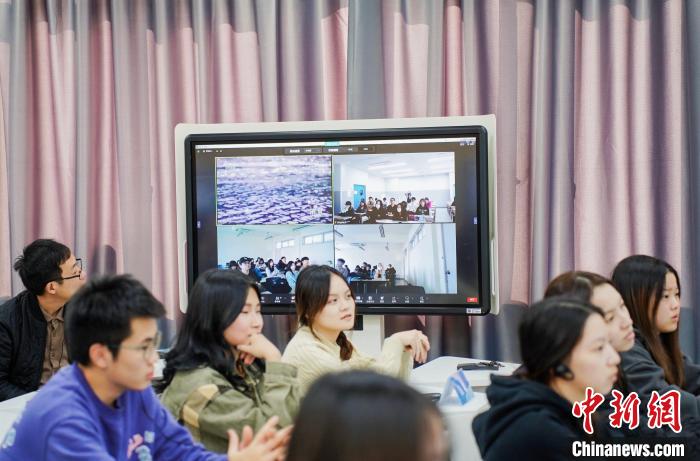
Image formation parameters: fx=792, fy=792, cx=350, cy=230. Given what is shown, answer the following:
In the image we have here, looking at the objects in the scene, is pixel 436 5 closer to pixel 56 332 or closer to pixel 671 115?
pixel 671 115

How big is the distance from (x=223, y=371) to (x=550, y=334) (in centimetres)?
81

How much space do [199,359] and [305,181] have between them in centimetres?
127

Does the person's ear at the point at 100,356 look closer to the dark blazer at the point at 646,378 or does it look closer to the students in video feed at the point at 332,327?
the students in video feed at the point at 332,327

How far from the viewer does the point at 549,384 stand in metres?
1.66

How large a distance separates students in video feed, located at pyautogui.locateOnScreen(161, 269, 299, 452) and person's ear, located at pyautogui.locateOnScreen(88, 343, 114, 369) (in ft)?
1.12

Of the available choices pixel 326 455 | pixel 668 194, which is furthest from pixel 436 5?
pixel 326 455

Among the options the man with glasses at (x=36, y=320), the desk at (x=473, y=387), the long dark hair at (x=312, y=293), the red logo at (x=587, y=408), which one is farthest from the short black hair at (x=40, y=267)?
the red logo at (x=587, y=408)

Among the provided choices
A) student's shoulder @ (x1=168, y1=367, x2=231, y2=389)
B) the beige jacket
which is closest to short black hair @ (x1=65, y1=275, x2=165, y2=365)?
student's shoulder @ (x1=168, y1=367, x2=231, y2=389)

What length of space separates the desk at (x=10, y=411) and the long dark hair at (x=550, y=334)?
1406mm

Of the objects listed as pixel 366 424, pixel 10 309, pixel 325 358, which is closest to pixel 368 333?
pixel 325 358

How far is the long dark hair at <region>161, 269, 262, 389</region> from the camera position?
196 centimetres

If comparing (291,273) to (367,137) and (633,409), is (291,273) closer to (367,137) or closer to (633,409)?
(367,137)

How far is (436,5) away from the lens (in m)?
3.29

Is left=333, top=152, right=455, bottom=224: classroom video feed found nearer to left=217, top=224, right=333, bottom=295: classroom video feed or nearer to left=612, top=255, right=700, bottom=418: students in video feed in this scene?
left=217, top=224, right=333, bottom=295: classroom video feed
